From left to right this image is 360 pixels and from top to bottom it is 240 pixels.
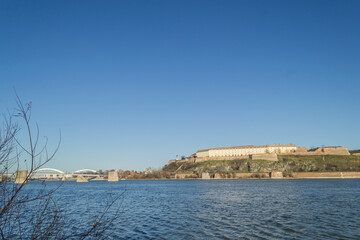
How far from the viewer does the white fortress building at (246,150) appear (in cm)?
13838

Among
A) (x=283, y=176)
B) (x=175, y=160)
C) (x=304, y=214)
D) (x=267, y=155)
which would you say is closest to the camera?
(x=304, y=214)

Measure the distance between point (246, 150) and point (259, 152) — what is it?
22.4 feet

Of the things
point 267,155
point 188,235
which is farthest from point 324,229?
point 267,155

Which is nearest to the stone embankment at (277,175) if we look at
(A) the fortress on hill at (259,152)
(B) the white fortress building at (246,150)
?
(A) the fortress on hill at (259,152)

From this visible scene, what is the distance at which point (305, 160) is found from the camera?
116812 mm

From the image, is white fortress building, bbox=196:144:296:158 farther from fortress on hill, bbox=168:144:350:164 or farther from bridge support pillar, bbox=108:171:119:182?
bridge support pillar, bbox=108:171:119:182

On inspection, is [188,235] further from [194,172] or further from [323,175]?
[194,172]

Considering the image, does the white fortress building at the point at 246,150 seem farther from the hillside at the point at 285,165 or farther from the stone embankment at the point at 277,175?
the stone embankment at the point at 277,175

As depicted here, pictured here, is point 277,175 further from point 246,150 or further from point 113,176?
point 113,176

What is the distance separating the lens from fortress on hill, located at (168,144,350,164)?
12323cm

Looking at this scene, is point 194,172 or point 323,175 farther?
point 194,172

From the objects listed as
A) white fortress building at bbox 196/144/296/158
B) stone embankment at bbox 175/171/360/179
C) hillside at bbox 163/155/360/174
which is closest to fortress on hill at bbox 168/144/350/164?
white fortress building at bbox 196/144/296/158

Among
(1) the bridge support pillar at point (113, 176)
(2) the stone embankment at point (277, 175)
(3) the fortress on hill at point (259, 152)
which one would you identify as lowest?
(2) the stone embankment at point (277, 175)

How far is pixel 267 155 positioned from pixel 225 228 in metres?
119
